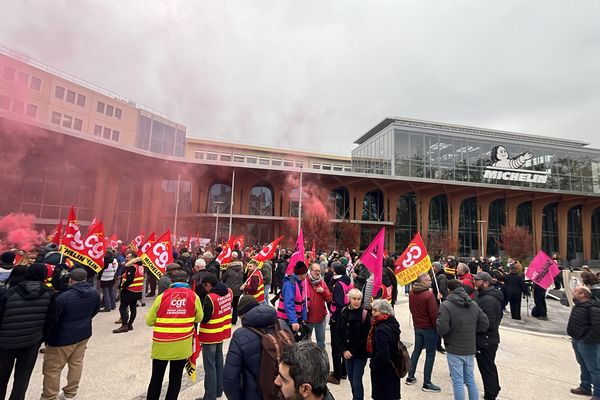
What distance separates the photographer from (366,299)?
21.1ft

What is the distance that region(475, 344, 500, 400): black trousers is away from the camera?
15.3ft

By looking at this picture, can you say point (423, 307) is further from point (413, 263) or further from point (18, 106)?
point (18, 106)

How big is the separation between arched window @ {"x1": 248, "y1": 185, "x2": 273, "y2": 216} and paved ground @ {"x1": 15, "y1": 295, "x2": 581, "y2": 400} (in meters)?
28.2

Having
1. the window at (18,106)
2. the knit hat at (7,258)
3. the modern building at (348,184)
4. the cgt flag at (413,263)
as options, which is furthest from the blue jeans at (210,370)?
the window at (18,106)

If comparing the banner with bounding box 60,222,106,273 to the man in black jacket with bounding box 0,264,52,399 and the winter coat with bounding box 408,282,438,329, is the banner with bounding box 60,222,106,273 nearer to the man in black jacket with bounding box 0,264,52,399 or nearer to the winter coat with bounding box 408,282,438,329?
the man in black jacket with bounding box 0,264,52,399

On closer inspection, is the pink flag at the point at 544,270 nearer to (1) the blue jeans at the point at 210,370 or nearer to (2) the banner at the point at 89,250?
(1) the blue jeans at the point at 210,370

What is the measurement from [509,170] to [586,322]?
134 ft

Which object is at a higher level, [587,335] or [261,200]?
[261,200]

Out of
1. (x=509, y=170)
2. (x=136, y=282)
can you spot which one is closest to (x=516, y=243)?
(x=509, y=170)

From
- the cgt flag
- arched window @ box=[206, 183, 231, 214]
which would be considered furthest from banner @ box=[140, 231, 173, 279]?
arched window @ box=[206, 183, 231, 214]

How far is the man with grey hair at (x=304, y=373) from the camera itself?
181cm

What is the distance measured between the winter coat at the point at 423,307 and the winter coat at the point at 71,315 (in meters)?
4.96

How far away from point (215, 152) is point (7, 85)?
83.3 ft

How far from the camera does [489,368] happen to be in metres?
4.68
